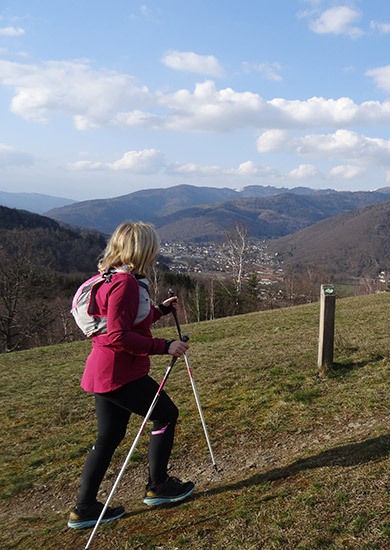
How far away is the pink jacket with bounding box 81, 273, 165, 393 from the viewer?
337 centimetres

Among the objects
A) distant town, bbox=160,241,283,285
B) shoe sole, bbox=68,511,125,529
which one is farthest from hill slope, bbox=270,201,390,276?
shoe sole, bbox=68,511,125,529

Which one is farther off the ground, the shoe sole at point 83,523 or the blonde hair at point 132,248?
the blonde hair at point 132,248

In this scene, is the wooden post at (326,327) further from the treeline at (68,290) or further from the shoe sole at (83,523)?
the treeline at (68,290)

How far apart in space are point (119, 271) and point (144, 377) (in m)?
1.04

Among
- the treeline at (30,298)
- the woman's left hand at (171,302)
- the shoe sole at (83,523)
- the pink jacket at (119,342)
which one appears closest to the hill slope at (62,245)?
the treeline at (30,298)

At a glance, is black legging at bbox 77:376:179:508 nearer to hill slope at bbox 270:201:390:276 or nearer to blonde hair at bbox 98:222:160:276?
blonde hair at bbox 98:222:160:276

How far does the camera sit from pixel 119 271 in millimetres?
3529

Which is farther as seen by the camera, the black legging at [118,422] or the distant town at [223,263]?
the distant town at [223,263]

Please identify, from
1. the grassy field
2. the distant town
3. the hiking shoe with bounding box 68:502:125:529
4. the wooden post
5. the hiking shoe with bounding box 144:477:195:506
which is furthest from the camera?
the distant town

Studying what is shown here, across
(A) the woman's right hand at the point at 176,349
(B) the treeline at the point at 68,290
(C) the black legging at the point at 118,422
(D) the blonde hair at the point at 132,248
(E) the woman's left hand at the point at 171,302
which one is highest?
(D) the blonde hair at the point at 132,248

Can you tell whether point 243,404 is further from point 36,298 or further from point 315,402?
point 36,298

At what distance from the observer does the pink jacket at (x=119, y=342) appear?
337 centimetres

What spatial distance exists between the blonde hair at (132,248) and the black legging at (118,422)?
1076mm

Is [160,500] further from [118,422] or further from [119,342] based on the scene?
[119,342]
